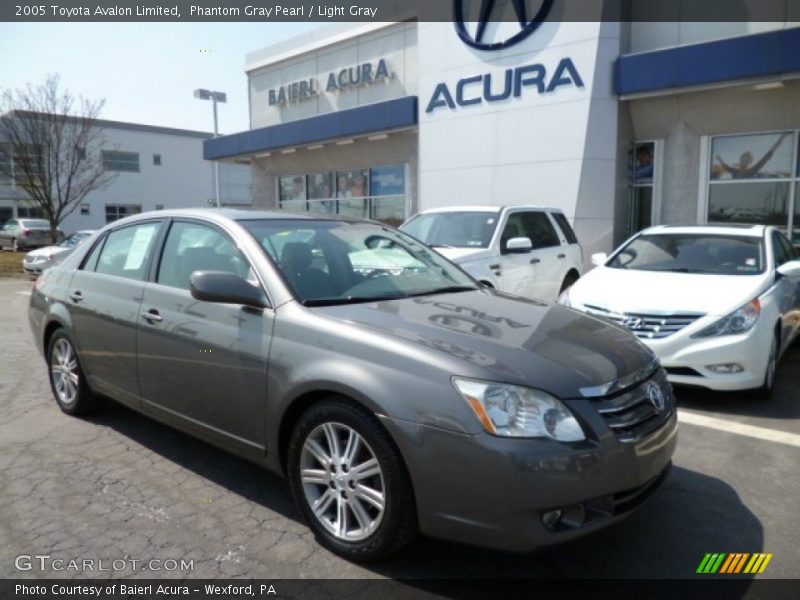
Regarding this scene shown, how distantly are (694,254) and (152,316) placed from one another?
17.3ft

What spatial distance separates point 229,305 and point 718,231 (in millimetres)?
5487

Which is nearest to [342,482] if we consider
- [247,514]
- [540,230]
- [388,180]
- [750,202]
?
[247,514]

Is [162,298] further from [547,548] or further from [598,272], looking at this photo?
[598,272]

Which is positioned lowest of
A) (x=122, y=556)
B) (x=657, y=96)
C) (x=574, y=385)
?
(x=122, y=556)

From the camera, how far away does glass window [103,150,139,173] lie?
1668 inches

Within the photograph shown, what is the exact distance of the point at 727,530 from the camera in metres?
3.19

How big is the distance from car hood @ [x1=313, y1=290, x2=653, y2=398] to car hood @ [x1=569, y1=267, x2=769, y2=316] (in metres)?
2.08

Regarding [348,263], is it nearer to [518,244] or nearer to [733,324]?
[733,324]

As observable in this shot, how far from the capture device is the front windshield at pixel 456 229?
795cm

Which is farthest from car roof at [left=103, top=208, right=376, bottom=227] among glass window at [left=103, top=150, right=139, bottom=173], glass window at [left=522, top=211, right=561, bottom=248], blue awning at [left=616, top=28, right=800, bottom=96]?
glass window at [left=103, top=150, right=139, bottom=173]

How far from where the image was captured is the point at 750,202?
12.6m

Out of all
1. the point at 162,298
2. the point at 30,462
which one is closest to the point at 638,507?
the point at 162,298

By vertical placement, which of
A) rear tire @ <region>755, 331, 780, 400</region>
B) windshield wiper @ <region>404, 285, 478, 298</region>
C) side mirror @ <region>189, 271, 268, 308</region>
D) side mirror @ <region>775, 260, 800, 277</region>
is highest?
side mirror @ <region>189, 271, 268, 308</region>

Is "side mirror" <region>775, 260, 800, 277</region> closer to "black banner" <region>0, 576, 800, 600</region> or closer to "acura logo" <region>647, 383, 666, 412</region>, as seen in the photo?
"acura logo" <region>647, 383, 666, 412</region>
